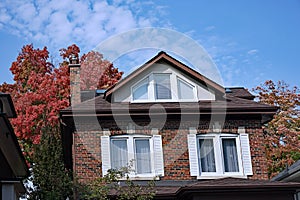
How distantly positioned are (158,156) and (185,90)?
2658 millimetres

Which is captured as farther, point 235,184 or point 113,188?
point 113,188

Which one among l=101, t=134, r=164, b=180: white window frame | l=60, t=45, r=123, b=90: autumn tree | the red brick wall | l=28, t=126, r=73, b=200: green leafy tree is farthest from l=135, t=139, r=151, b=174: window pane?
l=60, t=45, r=123, b=90: autumn tree

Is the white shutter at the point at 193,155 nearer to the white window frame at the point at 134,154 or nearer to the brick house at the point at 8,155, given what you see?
the white window frame at the point at 134,154

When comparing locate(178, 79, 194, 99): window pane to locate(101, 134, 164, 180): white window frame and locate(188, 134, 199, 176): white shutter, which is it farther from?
locate(101, 134, 164, 180): white window frame

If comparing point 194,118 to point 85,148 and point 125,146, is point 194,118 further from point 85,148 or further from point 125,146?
point 85,148

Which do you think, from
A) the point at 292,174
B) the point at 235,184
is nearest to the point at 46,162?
the point at 235,184

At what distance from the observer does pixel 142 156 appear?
593 inches

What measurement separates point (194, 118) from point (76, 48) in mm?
16730

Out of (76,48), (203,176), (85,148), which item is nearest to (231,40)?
(203,176)

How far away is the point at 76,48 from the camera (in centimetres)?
3058

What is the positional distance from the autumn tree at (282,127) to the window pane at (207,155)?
1042 centimetres

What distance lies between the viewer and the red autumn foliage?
24.6 m

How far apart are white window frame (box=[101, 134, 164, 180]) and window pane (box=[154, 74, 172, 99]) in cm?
158

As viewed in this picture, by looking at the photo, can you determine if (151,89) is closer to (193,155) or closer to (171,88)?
(171,88)
